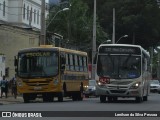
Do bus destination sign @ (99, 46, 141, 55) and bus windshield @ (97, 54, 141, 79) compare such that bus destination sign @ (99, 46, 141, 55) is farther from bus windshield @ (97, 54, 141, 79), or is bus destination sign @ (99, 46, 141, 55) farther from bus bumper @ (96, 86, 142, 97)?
bus bumper @ (96, 86, 142, 97)

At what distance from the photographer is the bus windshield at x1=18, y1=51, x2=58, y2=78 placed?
35312 mm

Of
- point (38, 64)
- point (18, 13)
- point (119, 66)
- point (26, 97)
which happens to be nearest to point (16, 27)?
point (26, 97)

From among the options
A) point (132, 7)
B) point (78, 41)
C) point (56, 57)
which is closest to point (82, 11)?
point (78, 41)

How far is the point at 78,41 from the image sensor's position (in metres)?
86.1

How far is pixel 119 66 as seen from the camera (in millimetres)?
33562

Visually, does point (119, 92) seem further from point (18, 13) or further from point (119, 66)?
point (18, 13)

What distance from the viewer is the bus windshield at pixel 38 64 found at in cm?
3531

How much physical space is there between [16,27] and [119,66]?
29.7 metres

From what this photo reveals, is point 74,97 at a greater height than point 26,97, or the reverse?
point 26,97

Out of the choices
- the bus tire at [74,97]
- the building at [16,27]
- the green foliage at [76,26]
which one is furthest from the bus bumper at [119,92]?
the green foliage at [76,26]

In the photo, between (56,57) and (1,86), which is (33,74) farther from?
Result: (1,86)

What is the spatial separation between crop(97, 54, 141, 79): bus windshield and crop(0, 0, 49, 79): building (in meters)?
26.1

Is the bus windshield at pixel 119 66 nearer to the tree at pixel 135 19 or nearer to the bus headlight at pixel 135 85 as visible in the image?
the bus headlight at pixel 135 85

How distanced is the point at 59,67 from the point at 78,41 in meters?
50.9
